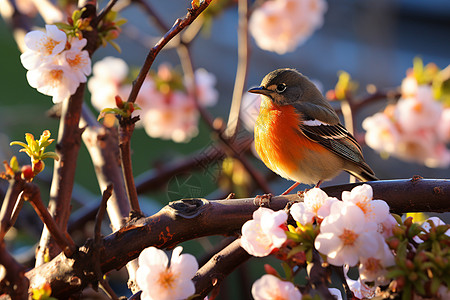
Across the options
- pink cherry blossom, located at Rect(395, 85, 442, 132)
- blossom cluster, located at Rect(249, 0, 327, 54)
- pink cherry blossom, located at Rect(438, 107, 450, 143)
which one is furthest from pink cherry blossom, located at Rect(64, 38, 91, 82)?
pink cherry blossom, located at Rect(438, 107, 450, 143)

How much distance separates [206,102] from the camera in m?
2.60

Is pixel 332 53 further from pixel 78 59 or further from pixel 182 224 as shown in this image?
pixel 182 224

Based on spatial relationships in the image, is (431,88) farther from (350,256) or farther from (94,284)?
(94,284)

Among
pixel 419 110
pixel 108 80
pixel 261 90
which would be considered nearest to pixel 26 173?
pixel 261 90

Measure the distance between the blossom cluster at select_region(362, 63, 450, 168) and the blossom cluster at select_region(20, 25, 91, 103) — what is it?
1.36 meters

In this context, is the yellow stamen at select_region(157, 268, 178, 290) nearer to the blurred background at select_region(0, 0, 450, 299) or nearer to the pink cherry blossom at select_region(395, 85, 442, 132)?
the pink cherry blossom at select_region(395, 85, 442, 132)

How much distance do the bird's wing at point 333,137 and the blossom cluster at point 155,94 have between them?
26.8 inches

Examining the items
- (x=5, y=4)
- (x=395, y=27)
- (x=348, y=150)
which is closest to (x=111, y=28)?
Answer: (x=5, y=4)

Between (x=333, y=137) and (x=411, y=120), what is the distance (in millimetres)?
604

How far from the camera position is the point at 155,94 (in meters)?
2.38

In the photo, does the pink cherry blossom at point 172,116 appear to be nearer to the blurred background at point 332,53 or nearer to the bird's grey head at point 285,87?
the bird's grey head at point 285,87

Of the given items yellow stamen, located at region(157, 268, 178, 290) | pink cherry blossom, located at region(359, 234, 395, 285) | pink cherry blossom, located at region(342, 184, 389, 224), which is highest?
yellow stamen, located at region(157, 268, 178, 290)

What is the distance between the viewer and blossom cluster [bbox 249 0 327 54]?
2561 millimetres

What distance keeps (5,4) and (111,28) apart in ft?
2.62
